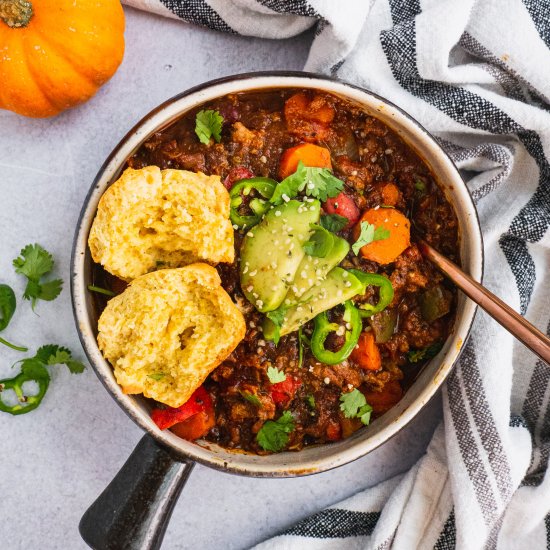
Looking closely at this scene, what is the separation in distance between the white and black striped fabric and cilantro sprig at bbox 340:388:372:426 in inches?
20.5

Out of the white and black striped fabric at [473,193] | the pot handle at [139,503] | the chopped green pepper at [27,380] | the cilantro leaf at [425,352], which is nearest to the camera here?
the pot handle at [139,503]

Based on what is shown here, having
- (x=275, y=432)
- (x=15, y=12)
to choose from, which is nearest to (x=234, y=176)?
(x=275, y=432)

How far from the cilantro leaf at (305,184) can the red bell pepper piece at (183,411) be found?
2.80 ft

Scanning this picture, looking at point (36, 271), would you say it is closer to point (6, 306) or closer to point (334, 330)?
point (6, 306)

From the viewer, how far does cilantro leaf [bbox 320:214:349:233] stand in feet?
9.25

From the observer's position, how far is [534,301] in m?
3.46

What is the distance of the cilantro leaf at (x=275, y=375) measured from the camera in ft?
9.36

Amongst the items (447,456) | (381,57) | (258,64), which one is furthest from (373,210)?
(447,456)

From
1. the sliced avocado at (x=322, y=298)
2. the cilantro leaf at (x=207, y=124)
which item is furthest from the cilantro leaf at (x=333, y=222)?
the cilantro leaf at (x=207, y=124)

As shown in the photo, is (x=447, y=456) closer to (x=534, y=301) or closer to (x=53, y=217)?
(x=534, y=301)

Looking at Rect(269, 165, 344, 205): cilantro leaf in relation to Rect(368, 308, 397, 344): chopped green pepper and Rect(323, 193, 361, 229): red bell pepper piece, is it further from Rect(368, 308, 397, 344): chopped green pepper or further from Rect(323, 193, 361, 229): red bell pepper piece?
Rect(368, 308, 397, 344): chopped green pepper

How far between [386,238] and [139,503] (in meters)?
1.40

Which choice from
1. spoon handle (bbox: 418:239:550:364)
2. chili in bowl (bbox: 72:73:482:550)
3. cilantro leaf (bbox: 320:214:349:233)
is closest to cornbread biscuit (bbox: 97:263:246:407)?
chili in bowl (bbox: 72:73:482:550)

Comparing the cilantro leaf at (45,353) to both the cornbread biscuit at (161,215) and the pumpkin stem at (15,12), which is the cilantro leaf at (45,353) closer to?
the cornbread biscuit at (161,215)
